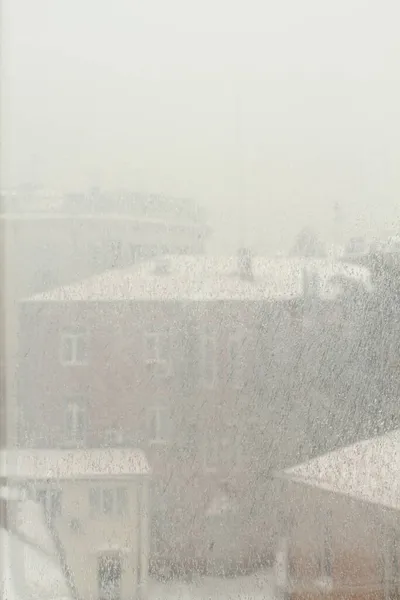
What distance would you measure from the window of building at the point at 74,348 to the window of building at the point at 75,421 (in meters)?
0.06

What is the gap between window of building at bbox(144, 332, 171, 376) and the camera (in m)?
0.92

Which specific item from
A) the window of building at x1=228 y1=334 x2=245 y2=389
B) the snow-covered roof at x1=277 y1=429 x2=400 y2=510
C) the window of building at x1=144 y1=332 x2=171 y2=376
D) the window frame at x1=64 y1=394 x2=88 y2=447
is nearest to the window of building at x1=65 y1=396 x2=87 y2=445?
the window frame at x1=64 y1=394 x2=88 y2=447

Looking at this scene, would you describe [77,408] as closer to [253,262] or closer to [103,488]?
[103,488]

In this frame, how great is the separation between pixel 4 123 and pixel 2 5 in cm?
18

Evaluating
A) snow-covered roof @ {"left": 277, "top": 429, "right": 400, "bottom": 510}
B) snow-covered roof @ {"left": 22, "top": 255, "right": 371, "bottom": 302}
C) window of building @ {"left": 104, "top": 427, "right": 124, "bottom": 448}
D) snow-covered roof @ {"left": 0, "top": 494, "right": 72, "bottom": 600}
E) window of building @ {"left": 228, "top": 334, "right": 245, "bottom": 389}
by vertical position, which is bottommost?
snow-covered roof @ {"left": 0, "top": 494, "right": 72, "bottom": 600}

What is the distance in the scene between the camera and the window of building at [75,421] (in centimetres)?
91

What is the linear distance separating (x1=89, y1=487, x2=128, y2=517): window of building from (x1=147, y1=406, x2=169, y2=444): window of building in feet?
0.31

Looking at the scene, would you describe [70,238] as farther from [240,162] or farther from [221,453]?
[221,453]

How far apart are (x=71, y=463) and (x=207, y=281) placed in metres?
0.34

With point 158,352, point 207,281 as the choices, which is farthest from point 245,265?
point 158,352

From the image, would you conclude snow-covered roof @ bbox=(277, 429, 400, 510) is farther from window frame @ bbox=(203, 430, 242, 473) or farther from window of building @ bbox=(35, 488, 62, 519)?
window of building @ bbox=(35, 488, 62, 519)

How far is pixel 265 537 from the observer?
0.91 m

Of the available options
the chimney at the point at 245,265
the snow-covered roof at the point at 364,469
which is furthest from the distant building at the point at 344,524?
the chimney at the point at 245,265

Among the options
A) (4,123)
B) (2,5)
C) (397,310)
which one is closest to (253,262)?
(397,310)
